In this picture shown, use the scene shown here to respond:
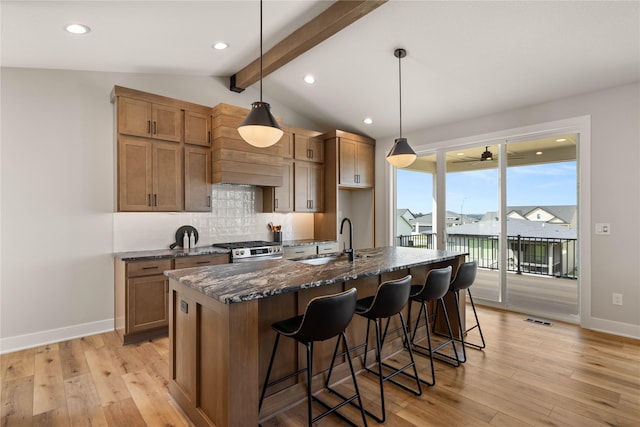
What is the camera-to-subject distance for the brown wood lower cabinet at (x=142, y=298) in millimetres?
3301

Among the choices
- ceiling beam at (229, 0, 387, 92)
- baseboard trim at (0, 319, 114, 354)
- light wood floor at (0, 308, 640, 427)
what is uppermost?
ceiling beam at (229, 0, 387, 92)

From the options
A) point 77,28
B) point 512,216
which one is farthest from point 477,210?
point 77,28

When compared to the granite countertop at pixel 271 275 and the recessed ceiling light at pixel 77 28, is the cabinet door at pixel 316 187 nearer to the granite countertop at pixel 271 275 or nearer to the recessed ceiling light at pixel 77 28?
the granite countertop at pixel 271 275

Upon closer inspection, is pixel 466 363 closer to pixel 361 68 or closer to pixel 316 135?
pixel 361 68

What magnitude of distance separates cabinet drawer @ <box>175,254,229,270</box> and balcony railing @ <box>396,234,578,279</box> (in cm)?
328

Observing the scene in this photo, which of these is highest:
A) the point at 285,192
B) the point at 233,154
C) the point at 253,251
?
the point at 233,154

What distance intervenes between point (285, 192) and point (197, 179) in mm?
1324

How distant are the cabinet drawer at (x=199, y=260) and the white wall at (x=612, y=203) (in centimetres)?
416

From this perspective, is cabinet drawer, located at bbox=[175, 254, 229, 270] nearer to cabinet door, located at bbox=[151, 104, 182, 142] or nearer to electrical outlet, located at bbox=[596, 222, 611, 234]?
cabinet door, located at bbox=[151, 104, 182, 142]

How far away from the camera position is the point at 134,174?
3.60 meters

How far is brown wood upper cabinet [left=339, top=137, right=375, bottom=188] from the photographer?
5391 millimetres

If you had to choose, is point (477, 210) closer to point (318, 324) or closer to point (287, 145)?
point (287, 145)

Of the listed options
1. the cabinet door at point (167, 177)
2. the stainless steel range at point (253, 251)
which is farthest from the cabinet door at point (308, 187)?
the cabinet door at point (167, 177)

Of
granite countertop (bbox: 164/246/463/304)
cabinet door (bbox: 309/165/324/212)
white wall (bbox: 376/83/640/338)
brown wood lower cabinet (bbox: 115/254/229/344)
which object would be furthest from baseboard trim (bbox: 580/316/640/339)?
brown wood lower cabinet (bbox: 115/254/229/344)
